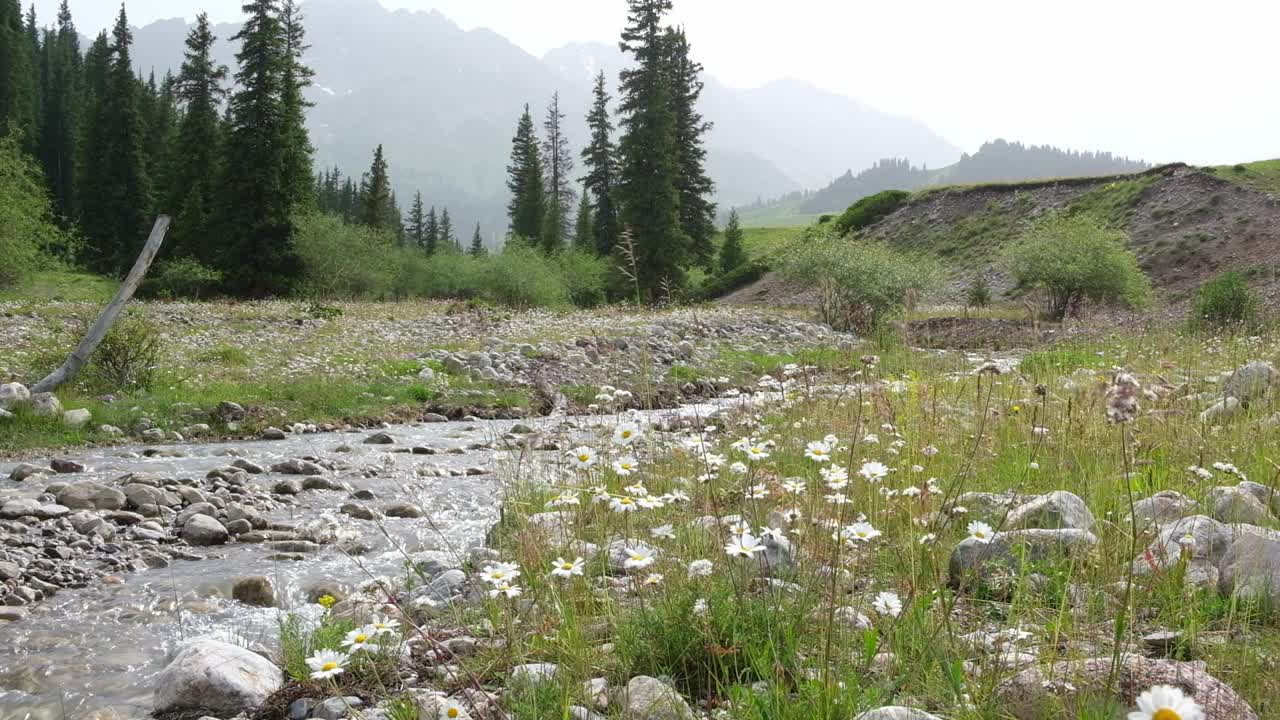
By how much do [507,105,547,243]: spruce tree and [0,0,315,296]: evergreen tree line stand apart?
20047 millimetres

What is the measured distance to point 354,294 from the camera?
40.1 meters

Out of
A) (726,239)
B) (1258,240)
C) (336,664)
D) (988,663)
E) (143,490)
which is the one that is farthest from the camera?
(726,239)

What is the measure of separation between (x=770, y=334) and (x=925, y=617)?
23031 mm

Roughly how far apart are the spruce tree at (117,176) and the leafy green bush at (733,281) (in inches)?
1798

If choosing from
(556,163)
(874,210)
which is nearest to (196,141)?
(556,163)

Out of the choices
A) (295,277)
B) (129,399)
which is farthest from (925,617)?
(295,277)

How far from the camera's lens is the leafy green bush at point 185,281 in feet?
127

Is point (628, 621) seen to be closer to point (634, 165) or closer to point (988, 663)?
point (988, 663)

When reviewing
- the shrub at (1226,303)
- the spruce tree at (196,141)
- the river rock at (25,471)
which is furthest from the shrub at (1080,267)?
the spruce tree at (196,141)

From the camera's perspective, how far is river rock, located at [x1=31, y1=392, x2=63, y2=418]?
1059 centimetres

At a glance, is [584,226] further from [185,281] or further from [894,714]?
[894,714]

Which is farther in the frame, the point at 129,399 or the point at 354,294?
the point at 354,294

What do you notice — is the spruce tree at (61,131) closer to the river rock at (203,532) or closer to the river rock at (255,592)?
the river rock at (203,532)

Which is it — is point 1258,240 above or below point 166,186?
below
